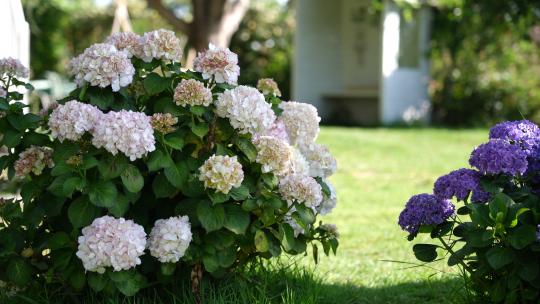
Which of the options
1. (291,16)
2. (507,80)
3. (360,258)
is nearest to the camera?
(360,258)

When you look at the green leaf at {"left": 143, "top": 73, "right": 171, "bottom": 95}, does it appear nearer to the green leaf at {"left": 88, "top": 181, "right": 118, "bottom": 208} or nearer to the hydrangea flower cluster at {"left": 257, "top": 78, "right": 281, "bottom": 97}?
the green leaf at {"left": 88, "top": 181, "right": 118, "bottom": 208}

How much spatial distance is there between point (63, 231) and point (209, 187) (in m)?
0.63

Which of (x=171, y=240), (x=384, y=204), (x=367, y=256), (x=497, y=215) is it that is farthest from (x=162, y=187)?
(x=384, y=204)

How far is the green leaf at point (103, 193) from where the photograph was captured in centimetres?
249

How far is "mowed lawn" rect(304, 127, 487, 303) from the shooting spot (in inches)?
138

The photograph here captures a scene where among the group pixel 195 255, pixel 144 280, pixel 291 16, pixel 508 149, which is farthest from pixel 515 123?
pixel 291 16

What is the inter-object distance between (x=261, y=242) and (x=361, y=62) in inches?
508

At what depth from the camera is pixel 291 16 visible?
62.3 ft

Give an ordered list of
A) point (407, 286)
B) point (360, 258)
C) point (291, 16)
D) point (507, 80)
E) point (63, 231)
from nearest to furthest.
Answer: point (63, 231) < point (407, 286) < point (360, 258) < point (507, 80) < point (291, 16)

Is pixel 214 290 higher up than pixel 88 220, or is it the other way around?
pixel 88 220

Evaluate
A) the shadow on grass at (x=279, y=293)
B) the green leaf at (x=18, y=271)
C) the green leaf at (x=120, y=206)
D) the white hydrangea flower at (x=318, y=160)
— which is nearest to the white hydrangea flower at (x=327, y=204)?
the white hydrangea flower at (x=318, y=160)

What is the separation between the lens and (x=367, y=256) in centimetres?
436

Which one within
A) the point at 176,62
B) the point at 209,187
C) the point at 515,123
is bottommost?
the point at 209,187

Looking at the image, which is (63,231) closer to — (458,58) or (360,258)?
(360,258)
